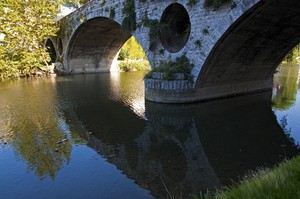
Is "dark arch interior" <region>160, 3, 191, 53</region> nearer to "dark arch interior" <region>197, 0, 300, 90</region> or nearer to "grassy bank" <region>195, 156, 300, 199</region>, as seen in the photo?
"dark arch interior" <region>197, 0, 300, 90</region>

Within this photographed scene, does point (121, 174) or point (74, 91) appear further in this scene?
point (74, 91)

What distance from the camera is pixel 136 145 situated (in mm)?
9547

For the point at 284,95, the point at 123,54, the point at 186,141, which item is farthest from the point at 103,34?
the point at 186,141

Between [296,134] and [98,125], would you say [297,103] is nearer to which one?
[296,134]

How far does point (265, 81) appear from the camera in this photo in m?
20.1

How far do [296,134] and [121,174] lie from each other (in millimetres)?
7417

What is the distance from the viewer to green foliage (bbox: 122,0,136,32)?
19.3 meters

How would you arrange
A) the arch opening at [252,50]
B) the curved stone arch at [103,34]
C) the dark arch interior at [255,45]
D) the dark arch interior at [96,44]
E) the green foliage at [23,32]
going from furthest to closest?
the dark arch interior at [96,44] < the green foliage at [23,32] < the curved stone arch at [103,34] < the arch opening at [252,50] < the dark arch interior at [255,45]

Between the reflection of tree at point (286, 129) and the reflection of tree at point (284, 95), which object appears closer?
the reflection of tree at point (286, 129)

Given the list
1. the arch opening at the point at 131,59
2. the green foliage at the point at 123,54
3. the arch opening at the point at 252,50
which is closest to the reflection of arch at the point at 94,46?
the arch opening at the point at 131,59

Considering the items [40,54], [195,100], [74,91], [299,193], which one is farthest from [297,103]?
[40,54]

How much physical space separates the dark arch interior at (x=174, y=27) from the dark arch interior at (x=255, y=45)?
276 cm

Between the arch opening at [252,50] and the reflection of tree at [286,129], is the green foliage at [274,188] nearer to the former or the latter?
the reflection of tree at [286,129]

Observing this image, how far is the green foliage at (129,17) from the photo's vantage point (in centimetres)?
1928
